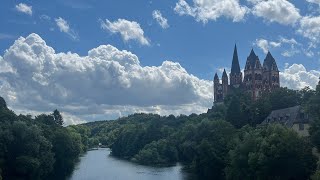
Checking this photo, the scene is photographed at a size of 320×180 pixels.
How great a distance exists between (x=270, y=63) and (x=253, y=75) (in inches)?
321

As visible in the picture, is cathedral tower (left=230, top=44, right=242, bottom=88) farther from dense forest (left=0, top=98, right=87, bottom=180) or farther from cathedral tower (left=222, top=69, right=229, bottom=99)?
dense forest (left=0, top=98, right=87, bottom=180)

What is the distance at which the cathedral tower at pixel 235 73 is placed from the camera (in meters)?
178

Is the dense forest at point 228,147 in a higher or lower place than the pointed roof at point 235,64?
lower

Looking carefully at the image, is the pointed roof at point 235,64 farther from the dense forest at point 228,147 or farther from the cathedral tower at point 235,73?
the dense forest at point 228,147

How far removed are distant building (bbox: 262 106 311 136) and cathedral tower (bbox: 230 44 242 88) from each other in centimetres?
9596

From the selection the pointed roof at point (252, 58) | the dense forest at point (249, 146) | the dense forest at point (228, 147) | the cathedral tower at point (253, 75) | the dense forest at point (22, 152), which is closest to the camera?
the dense forest at point (249, 146)

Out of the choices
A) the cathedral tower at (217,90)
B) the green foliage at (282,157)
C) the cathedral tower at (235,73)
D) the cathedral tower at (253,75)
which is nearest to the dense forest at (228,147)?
the green foliage at (282,157)

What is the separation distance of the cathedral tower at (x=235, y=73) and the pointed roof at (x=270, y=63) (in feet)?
38.4

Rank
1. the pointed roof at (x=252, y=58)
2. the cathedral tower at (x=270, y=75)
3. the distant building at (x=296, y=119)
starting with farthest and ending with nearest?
the pointed roof at (x=252, y=58)
the cathedral tower at (x=270, y=75)
the distant building at (x=296, y=119)

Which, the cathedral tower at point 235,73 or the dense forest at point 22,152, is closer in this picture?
the dense forest at point 22,152

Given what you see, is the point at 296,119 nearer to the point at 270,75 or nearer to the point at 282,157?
the point at 282,157

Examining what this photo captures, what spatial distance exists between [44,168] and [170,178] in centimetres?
2048

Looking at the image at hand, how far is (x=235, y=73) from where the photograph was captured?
585ft

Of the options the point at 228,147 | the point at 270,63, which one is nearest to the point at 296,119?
the point at 228,147
